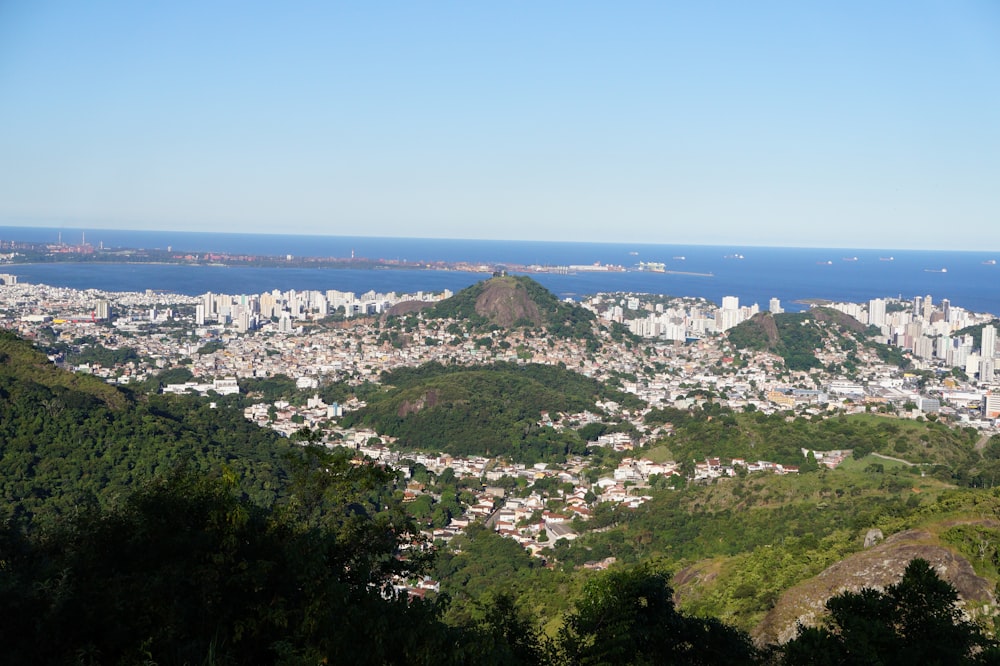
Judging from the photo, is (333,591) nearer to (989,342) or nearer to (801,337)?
(801,337)

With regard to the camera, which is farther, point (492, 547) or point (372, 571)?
point (492, 547)

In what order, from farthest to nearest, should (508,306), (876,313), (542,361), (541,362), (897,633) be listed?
(876,313) → (508,306) → (542,361) → (541,362) → (897,633)

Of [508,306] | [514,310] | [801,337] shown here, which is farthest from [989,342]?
[508,306]

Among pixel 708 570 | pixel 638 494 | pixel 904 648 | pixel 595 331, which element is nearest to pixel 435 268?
pixel 595 331

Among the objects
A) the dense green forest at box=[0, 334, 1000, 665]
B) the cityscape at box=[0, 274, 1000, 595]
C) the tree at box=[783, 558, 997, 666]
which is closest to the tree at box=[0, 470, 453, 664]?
the dense green forest at box=[0, 334, 1000, 665]

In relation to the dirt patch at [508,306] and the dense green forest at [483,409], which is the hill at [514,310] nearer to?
the dirt patch at [508,306]

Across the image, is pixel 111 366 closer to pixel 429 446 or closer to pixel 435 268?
pixel 429 446
